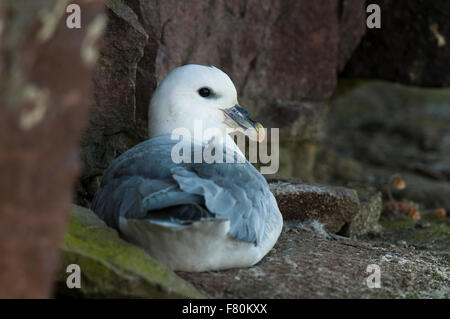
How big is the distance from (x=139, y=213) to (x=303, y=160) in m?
2.75

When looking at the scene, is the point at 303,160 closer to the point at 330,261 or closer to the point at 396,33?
the point at 396,33

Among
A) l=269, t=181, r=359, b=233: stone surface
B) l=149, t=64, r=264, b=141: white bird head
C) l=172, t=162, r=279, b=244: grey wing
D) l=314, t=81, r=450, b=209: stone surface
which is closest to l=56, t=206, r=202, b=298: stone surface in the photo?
l=172, t=162, r=279, b=244: grey wing

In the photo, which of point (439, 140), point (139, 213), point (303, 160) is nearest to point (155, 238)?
point (139, 213)

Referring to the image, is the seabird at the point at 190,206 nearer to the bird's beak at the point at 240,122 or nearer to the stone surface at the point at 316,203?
the bird's beak at the point at 240,122

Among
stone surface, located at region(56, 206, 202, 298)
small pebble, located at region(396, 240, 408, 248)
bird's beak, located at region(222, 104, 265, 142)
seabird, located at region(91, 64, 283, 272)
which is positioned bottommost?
small pebble, located at region(396, 240, 408, 248)

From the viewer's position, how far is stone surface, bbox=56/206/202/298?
6.20 feet

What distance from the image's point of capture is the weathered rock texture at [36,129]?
4.29ft

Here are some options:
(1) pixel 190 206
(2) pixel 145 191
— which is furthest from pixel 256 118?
(1) pixel 190 206

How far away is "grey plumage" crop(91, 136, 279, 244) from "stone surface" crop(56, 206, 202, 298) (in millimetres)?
149

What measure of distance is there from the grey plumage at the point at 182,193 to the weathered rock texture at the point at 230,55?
57cm

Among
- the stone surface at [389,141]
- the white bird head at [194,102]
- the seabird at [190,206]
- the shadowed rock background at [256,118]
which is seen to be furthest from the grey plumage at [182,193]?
the stone surface at [389,141]

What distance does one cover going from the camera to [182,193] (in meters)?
2.04

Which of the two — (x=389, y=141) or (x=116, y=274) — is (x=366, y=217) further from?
(x=389, y=141)

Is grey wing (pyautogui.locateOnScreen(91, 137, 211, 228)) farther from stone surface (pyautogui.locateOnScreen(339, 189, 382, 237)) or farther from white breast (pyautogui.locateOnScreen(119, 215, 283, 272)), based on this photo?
stone surface (pyautogui.locateOnScreen(339, 189, 382, 237))
